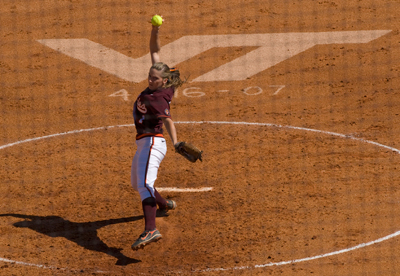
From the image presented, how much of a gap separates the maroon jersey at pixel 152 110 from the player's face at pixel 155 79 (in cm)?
6

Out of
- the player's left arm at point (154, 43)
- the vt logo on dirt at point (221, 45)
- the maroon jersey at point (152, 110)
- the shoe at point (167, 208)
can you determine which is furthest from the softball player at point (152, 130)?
the vt logo on dirt at point (221, 45)

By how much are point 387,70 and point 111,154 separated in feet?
22.7

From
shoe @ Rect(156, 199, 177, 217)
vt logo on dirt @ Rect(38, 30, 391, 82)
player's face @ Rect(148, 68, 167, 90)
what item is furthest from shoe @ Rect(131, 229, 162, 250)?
vt logo on dirt @ Rect(38, 30, 391, 82)

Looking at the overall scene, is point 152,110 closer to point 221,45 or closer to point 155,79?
point 155,79

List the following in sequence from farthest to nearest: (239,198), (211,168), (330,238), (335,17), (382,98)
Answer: (335,17), (382,98), (211,168), (239,198), (330,238)

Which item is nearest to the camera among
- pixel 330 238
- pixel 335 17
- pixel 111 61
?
pixel 330 238

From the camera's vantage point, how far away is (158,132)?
788 cm

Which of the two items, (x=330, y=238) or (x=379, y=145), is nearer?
(x=330, y=238)

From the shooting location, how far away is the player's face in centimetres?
771

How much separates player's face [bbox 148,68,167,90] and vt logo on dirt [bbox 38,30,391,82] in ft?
22.1

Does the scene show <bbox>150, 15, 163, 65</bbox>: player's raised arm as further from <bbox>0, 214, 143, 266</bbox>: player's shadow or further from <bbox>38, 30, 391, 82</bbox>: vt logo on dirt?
<bbox>38, 30, 391, 82</bbox>: vt logo on dirt

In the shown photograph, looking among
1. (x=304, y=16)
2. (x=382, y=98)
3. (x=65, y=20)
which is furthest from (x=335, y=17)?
(x=65, y=20)

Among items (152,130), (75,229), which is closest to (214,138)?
(152,130)

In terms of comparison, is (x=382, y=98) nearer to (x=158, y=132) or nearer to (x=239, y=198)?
(x=239, y=198)
